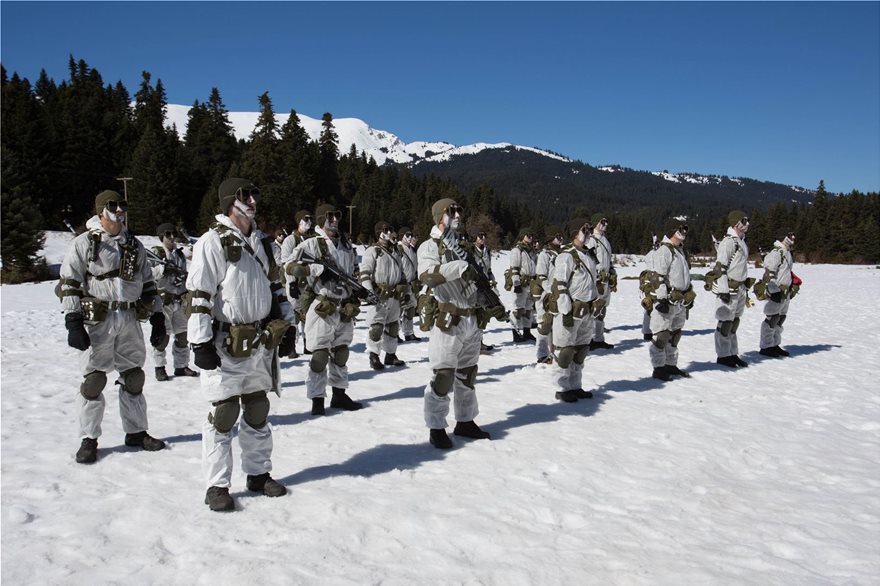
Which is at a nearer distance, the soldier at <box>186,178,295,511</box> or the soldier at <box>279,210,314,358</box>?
the soldier at <box>186,178,295,511</box>

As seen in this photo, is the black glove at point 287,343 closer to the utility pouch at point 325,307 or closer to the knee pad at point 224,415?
the knee pad at point 224,415

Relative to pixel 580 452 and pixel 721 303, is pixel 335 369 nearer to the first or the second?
pixel 580 452

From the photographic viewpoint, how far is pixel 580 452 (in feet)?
23.1

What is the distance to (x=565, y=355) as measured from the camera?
9.24 m

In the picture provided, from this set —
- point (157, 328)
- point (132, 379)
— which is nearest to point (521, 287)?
point (157, 328)

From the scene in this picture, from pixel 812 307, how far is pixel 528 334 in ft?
53.0

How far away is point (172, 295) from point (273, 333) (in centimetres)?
706

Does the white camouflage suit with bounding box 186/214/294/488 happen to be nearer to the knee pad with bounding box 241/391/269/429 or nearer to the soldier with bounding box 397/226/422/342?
the knee pad with bounding box 241/391/269/429

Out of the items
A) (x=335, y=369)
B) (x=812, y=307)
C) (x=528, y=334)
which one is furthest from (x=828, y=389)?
(x=812, y=307)

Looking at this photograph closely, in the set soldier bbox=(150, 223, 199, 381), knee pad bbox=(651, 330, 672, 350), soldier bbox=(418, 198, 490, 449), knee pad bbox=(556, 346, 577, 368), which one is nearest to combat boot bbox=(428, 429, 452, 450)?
soldier bbox=(418, 198, 490, 449)

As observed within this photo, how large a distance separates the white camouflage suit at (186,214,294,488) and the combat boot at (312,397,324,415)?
2911mm

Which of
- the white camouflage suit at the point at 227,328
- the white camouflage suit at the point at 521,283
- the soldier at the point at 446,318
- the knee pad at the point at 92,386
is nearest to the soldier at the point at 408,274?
the white camouflage suit at the point at 521,283

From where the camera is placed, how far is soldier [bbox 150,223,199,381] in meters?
10.9

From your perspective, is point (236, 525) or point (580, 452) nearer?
point (236, 525)
